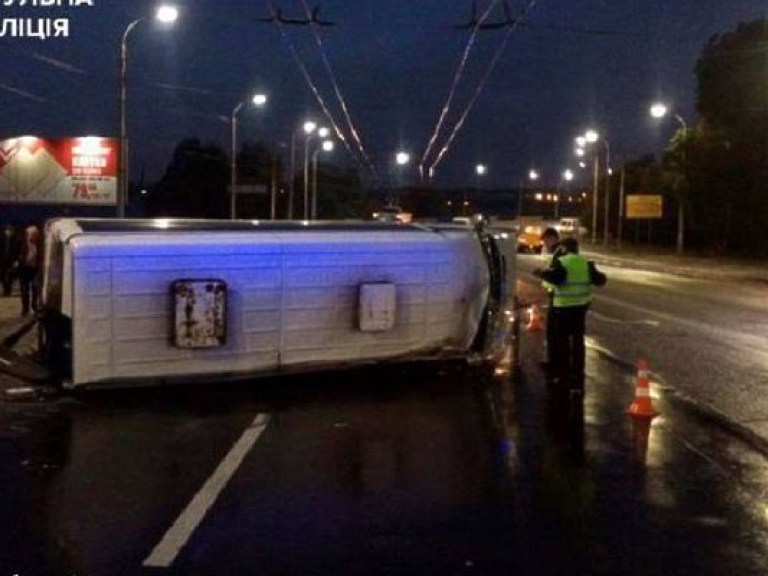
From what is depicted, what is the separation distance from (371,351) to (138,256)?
9.94ft

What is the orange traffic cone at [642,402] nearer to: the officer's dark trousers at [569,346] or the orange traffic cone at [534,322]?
the officer's dark trousers at [569,346]

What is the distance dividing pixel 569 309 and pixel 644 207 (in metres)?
74.4

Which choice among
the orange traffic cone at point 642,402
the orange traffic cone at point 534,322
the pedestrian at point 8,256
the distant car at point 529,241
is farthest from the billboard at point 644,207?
the orange traffic cone at point 642,402

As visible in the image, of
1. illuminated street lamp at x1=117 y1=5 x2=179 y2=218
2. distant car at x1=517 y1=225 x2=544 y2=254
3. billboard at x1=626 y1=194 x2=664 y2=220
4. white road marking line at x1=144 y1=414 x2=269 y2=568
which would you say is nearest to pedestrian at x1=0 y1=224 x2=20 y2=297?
illuminated street lamp at x1=117 y1=5 x2=179 y2=218

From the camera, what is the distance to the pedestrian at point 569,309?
1437 cm

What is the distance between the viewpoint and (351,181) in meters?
108

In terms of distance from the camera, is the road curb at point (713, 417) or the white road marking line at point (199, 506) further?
the road curb at point (713, 417)

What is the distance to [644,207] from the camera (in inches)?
3428

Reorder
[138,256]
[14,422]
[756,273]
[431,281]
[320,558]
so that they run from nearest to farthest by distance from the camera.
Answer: [320,558] < [14,422] < [138,256] < [431,281] < [756,273]

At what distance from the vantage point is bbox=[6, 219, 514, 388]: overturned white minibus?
1317 centimetres

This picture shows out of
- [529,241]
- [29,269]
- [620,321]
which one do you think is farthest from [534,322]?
[529,241]

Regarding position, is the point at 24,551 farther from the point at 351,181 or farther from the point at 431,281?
the point at 351,181

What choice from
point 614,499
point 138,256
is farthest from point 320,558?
point 138,256

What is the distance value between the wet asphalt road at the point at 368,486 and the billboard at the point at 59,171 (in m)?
29.0
